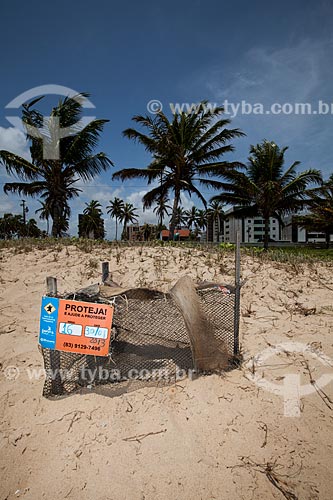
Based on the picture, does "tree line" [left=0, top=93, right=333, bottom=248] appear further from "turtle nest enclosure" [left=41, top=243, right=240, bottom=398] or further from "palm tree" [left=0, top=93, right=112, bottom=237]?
"turtle nest enclosure" [left=41, top=243, right=240, bottom=398]

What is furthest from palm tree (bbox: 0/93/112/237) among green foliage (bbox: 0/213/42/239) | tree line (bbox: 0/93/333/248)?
green foliage (bbox: 0/213/42/239)

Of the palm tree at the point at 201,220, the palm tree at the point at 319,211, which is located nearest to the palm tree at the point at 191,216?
the palm tree at the point at 201,220

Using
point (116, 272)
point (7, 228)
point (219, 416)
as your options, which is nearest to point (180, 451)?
point (219, 416)

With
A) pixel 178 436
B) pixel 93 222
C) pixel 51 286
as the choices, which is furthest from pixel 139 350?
pixel 93 222

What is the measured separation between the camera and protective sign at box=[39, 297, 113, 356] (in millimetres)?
2354

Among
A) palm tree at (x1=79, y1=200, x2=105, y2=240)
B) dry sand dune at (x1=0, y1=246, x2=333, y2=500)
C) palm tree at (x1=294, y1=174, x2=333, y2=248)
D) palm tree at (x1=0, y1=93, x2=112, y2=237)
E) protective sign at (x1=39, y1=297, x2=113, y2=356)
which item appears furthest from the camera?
palm tree at (x1=79, y1=200, x2=105, y2=240)

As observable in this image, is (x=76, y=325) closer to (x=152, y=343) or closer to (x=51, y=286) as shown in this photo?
(x=51, y=286)

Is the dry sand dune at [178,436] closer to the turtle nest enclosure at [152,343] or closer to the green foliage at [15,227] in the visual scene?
the turtle nest enclosure at [152,343]

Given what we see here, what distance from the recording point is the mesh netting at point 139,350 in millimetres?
2584

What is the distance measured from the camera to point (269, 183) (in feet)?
54.3

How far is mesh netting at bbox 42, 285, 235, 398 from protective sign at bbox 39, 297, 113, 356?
11cm

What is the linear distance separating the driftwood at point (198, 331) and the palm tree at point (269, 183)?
14490 millimetres

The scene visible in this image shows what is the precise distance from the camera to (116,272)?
18.9ft

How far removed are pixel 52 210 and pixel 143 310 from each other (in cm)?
1298
